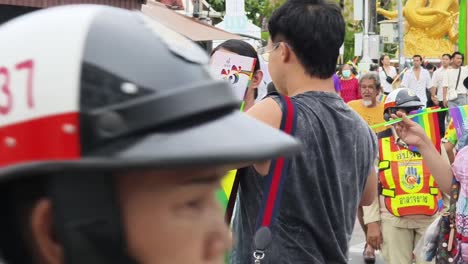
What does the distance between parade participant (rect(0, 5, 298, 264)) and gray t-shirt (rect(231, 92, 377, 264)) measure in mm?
1750

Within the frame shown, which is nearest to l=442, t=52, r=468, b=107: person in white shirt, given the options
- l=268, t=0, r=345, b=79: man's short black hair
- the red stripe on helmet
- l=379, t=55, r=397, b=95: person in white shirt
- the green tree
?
l=379, t=55, r=397, b=95: person in white shirt

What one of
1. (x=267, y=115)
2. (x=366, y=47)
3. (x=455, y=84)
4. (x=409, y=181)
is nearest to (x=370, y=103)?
(x=409, y=181)

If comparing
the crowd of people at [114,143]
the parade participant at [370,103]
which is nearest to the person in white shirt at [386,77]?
the parade participant at [370,103]

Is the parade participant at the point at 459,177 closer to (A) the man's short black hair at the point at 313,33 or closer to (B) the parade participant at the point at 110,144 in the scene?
(A) the man's short black hair at the point at 313,33

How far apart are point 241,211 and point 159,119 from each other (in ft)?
6.61

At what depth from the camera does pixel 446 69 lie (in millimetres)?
20062

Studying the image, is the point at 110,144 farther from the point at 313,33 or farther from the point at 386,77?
the point at 386,77

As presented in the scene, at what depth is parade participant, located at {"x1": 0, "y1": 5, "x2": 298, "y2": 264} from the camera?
45.9 inches

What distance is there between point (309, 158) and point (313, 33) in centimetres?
46

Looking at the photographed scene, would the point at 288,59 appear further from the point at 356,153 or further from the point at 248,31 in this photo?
the point at 248,31

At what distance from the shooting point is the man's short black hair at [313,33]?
124 inches

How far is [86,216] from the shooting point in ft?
3.90

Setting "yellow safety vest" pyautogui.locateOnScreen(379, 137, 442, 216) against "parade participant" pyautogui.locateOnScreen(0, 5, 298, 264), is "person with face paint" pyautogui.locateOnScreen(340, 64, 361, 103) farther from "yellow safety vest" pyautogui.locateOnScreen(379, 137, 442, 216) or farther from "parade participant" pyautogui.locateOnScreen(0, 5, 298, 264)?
"parade participant" pyautogui.locateOnScreen(0, 5, 298, 264)

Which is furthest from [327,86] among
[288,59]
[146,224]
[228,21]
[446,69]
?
[446,69]
